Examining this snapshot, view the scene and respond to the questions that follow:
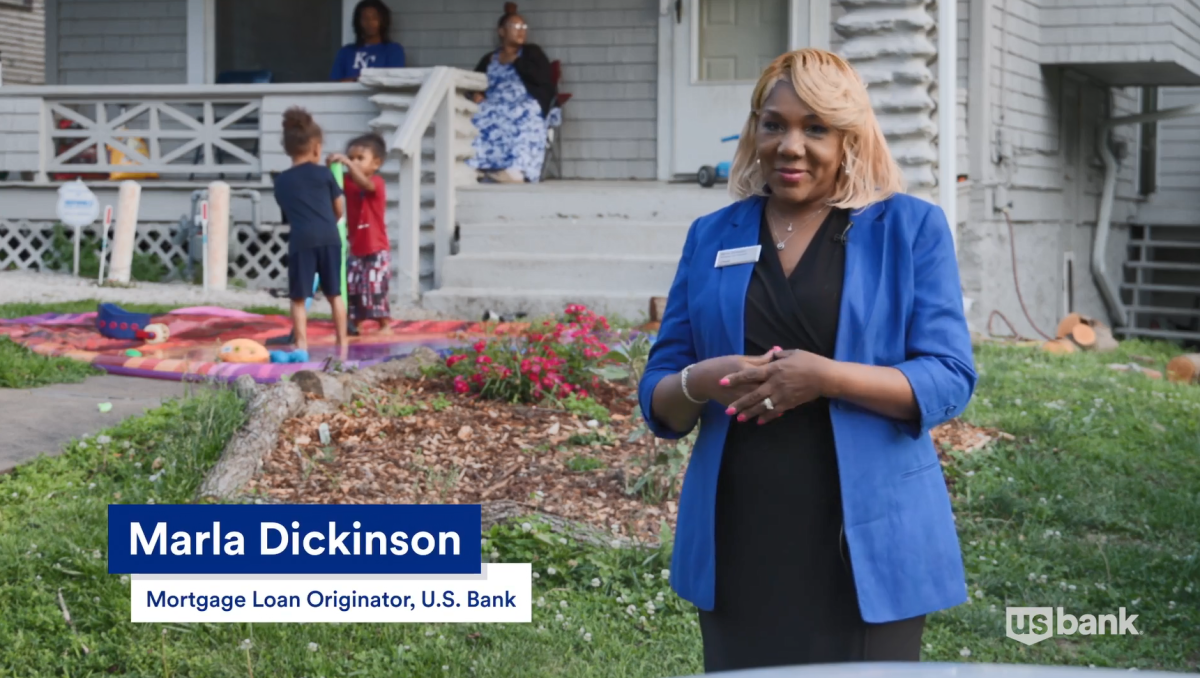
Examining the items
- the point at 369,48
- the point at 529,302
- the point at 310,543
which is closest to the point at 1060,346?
the point at 529,302

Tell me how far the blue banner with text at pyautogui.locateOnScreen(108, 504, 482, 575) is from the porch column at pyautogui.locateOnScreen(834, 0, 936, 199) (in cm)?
775

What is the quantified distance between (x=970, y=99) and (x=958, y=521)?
8158 millimetres

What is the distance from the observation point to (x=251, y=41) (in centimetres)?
1781

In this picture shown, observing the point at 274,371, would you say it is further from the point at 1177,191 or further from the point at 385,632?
the point at 1177,191

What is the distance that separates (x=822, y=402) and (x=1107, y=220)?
50.1ft

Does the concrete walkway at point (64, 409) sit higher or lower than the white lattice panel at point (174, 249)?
lower

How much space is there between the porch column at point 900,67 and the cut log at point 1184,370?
7.32 feet

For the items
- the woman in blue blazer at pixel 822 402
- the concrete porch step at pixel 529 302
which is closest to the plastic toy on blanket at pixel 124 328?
the concrete porch step at pixel 529 302

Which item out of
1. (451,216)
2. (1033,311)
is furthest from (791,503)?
(1033,311)

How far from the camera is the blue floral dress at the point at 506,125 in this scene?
12.3m

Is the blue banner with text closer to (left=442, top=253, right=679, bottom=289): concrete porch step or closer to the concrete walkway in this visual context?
the concrete walkway

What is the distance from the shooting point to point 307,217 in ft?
28.4

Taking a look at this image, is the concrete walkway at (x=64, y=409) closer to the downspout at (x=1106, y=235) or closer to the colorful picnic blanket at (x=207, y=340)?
the colorful picnic blanket at (x=207, y=340)

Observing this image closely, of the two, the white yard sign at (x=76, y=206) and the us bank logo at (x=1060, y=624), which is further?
the white yard sign at (x=76, y=206)
